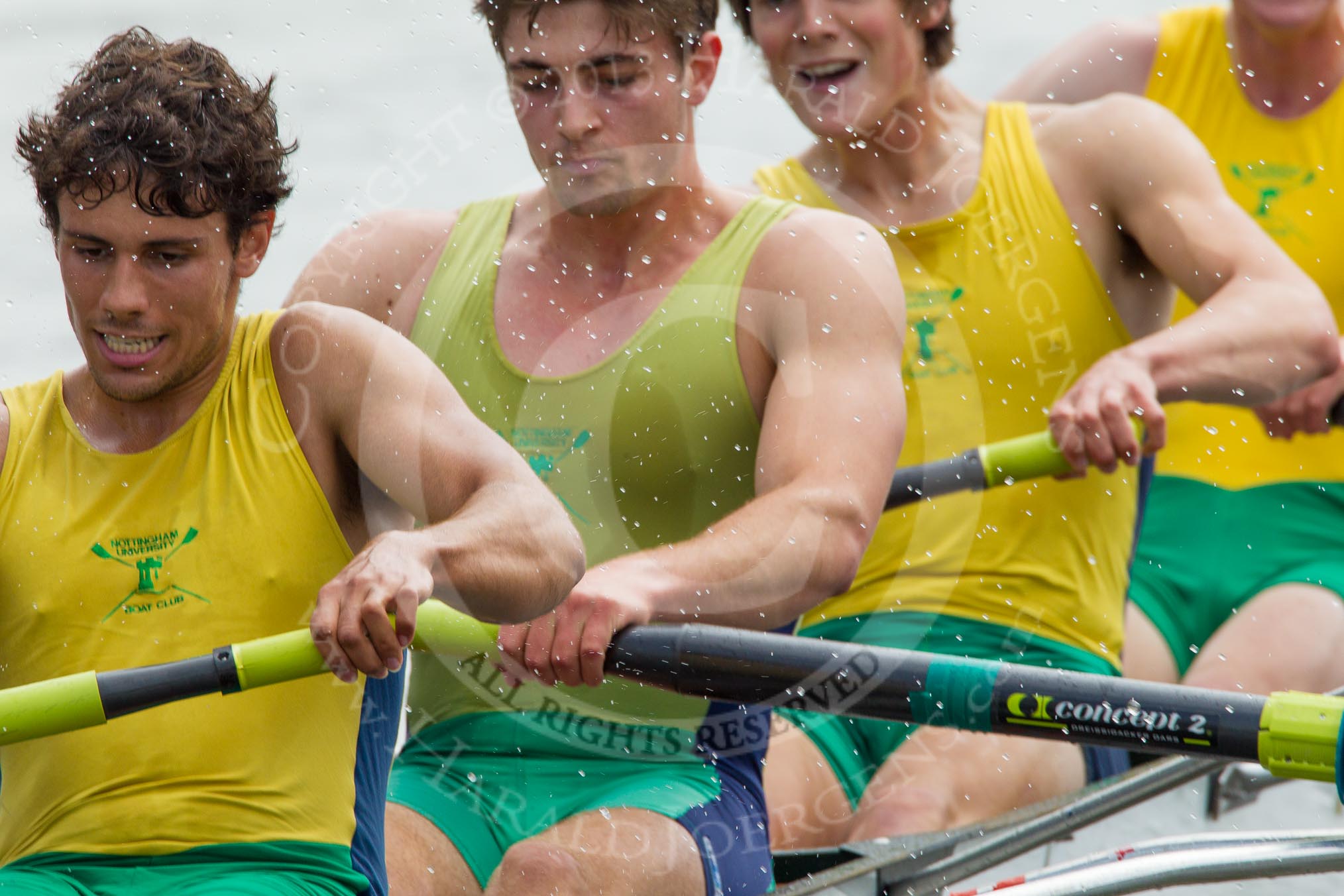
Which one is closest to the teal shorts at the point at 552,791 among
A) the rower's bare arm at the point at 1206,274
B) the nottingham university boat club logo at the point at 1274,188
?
the rower's bare arm at the point at 1206,274

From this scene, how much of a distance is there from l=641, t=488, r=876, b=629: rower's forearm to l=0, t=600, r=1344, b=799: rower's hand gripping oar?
0.32 feet

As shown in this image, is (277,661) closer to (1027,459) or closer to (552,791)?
(552,791)

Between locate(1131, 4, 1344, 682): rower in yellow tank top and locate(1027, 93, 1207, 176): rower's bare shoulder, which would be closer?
locate(1027, 93, 1207, 176): rower's bare shoulder

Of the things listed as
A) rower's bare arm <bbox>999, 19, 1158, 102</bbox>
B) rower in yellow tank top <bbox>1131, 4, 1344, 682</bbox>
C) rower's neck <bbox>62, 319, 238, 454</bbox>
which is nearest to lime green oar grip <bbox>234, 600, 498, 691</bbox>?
rower's neck <bbox>62, 319, 238, 454</bbox>

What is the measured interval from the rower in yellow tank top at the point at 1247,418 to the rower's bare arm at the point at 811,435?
2.11ft

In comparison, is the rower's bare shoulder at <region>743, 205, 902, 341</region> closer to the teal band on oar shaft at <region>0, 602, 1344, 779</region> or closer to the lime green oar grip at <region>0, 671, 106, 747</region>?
the teal band on oar shaft at <region>0, 602, 1344, 779</region>

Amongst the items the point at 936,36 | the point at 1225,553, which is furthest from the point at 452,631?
the point at 1225,553

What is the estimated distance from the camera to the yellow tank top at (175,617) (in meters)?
1.19

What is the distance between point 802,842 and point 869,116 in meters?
0.81

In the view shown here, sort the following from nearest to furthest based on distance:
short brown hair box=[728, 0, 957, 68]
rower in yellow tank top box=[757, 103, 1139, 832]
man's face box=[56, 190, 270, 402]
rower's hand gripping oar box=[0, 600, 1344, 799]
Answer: rower's hand gripping oar box=[0, 600, 1344, 799], man's face box=[56, 190, 270, 402], rower in yellow tank top box=[757, 103, 1139, 832], short brown hair box=[728, 0, 957, 68]

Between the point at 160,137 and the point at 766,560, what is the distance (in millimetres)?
572

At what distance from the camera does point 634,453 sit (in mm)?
1484

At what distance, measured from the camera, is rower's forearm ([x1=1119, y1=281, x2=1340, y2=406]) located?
69.5 inches

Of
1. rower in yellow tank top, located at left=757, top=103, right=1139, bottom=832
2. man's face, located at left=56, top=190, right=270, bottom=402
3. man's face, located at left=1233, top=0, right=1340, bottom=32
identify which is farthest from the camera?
man's face, located at left=1233, top=0, right=1340, bottom=32
